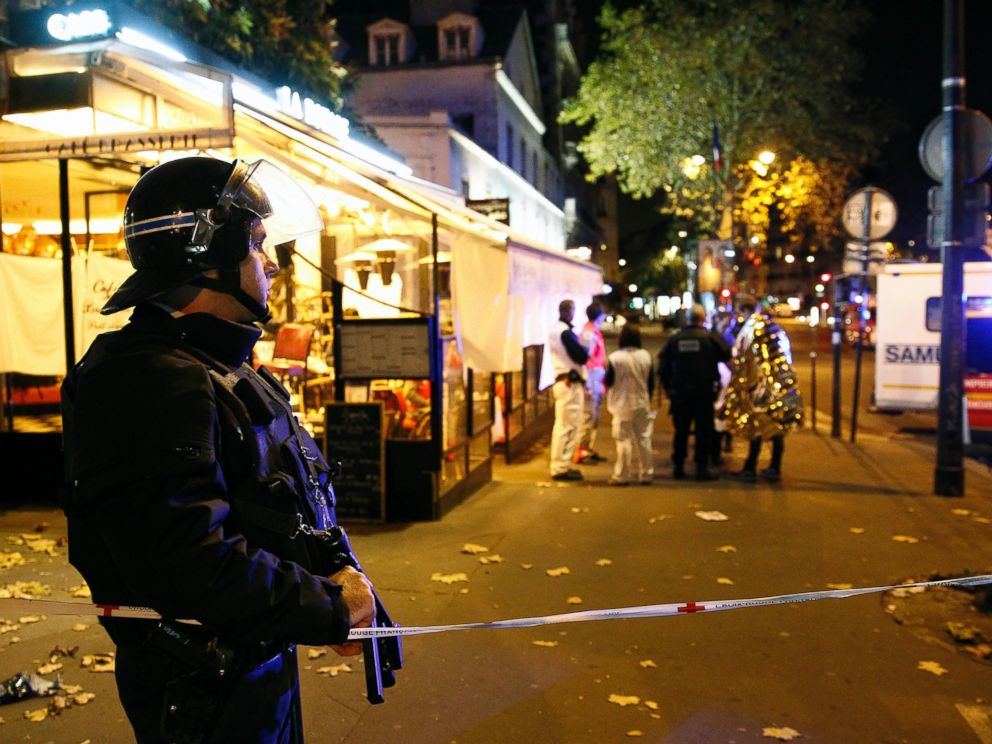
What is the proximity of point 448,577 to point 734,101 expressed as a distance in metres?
24.9

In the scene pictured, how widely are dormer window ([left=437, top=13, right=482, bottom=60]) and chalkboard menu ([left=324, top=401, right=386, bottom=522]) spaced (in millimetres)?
26972

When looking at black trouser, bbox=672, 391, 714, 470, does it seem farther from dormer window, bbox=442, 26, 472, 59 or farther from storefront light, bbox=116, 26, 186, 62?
dormer window, bbox=442, 26, 472, 59

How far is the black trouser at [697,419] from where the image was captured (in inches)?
387

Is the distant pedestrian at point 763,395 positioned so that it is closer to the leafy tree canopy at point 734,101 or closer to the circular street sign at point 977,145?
the circular street sign at point 977,145

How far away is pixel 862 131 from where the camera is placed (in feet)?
92.6

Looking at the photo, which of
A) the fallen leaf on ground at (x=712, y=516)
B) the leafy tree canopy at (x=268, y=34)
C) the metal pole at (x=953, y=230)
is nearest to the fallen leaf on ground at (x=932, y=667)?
the fallen leaf on ground at (x=712, y=516)

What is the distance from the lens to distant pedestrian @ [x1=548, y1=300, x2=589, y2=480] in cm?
1006

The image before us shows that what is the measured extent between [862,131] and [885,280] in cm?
1536

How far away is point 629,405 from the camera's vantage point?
9516 millimetres

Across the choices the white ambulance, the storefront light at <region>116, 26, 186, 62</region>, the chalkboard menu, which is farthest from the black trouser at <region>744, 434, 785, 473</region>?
the storefront light at <region>116, 26, 186, 62</region>

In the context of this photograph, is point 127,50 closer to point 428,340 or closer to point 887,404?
point 428,340

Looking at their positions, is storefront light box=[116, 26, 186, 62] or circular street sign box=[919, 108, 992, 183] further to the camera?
circular street sign box=[919, 108, 992, 183]

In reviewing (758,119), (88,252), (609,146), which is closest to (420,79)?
(609,146)

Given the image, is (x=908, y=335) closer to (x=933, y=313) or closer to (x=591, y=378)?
(x=933, y=313)
